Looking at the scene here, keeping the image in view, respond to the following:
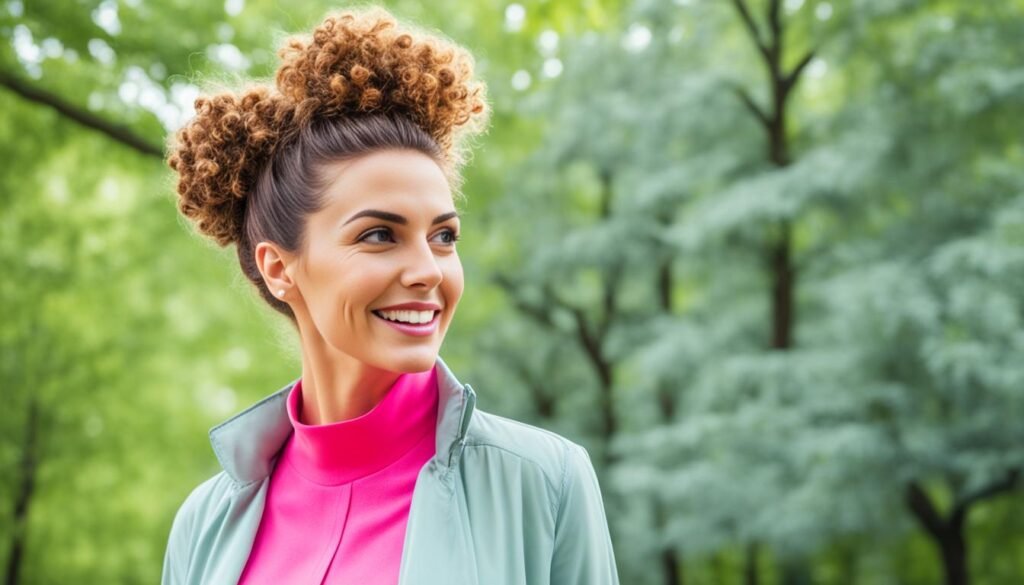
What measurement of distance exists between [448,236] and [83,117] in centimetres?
454

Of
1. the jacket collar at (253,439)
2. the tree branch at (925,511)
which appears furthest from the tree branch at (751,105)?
the jacket collar at (253,439)

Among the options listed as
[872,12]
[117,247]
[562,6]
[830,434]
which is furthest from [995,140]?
[117,247]

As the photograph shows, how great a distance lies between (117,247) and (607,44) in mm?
5737

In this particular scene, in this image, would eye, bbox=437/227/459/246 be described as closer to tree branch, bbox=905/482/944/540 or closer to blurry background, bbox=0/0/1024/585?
blurry background, bbox=0/0/1024/585

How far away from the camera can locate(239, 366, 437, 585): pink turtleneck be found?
1.84 m

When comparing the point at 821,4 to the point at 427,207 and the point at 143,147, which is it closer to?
the point at 143,147

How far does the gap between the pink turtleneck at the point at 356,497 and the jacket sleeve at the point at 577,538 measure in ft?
0.87

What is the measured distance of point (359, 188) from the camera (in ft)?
5.81

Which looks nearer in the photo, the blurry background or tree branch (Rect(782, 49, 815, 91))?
the blurry background

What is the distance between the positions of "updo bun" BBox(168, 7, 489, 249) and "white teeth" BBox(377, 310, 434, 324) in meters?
0.23

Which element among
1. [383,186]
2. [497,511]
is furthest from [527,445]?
[383,186]

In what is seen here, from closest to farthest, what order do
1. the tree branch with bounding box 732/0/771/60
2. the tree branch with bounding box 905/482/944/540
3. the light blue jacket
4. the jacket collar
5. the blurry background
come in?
1. the light blue jacket
2. the jacket collar
3. the blurry background
4. the tree branch with bounding box 905/482/944/540
5. the tree branch with bounding box 732/0/771/60

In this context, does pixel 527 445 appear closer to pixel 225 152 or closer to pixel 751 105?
pixel 225 152

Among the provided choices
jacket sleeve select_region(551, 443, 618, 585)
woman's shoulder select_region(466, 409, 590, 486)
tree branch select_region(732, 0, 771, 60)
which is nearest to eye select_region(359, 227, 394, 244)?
woman's shoulder select_region(466, 409, 590, 486)
